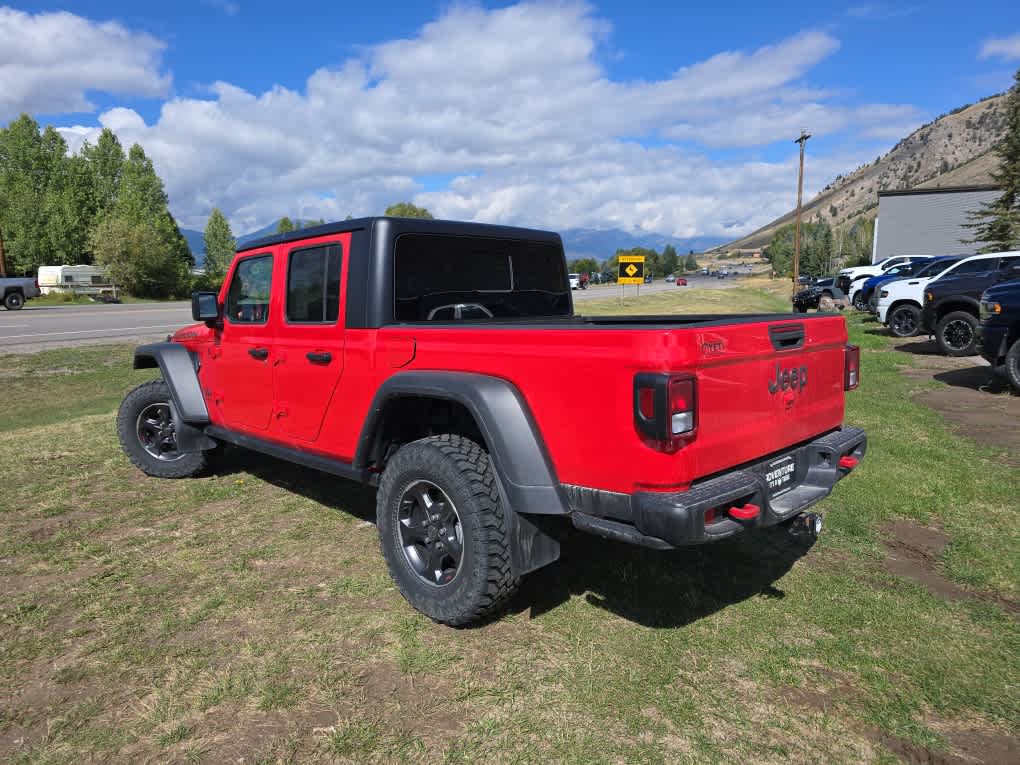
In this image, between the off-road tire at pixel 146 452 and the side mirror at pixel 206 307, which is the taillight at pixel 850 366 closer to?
the side mirror at pixel 206 307

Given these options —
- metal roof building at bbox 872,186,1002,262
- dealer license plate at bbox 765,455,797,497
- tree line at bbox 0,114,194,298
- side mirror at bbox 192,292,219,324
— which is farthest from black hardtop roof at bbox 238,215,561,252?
metal roof building at bbox 872,186,1002,262

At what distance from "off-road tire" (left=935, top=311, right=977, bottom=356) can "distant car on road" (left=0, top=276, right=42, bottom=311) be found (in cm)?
3269

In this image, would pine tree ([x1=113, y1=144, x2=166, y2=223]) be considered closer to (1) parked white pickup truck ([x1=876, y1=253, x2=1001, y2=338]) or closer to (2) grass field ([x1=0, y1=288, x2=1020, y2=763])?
(1) parked white pickup truck ([x1=876, y1=253, x2=1001, y2=338])

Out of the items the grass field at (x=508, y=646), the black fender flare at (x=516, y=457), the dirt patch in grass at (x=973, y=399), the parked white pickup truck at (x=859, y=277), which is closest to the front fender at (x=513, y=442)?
the black fender flare at (x=516, y=457)

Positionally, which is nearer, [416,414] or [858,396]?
[416,414]

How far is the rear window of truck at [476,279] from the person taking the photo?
378 centimetres

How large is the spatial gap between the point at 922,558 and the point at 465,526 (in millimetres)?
2758

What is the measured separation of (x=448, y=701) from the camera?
2678 mm

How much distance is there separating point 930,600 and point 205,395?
4780 millimetres

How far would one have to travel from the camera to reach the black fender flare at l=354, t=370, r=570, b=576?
2824mm

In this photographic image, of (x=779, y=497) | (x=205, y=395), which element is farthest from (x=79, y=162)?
(x=779, y=497)

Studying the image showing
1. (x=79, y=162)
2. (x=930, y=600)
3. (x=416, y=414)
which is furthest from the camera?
(x=79, y=162)

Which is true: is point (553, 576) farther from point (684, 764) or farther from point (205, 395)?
point (205, 395)

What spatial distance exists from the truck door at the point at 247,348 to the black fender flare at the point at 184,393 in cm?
24
